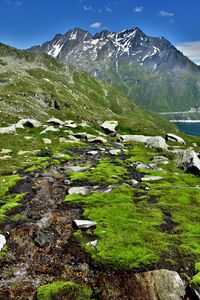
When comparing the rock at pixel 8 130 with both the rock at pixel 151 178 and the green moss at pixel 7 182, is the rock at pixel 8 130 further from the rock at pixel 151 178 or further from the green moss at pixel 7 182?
the rock at pixel 151 178

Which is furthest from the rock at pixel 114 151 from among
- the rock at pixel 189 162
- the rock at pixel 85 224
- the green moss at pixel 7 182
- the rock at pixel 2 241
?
the rock at pixel 2 241

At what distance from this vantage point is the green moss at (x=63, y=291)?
833 inches

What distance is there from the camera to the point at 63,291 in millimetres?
21609

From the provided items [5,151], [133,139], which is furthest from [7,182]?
[133,139]

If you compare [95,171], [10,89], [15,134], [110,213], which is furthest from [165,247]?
[10,89]

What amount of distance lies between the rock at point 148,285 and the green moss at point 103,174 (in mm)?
25631

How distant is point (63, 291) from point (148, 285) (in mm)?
5461

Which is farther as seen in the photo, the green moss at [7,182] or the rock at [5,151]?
the rock at [5,151]

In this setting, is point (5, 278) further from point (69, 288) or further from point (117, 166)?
point (117, 166)

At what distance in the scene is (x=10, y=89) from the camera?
15825cm

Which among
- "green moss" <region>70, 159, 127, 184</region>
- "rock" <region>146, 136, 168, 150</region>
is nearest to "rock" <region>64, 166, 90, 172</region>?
"green moss" <region>70, 159, 127, 184</region>

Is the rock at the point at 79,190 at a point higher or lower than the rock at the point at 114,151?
higher

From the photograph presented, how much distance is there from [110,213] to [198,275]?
Answer: 12.6m

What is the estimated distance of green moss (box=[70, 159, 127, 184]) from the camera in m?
49.0
